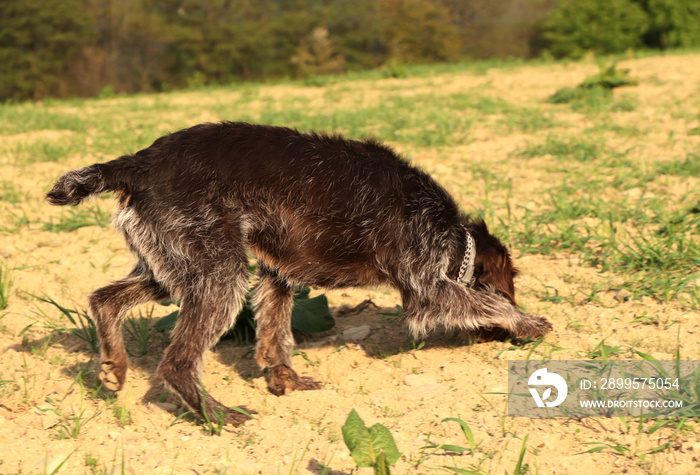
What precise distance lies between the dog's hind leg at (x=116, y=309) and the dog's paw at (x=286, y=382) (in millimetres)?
846

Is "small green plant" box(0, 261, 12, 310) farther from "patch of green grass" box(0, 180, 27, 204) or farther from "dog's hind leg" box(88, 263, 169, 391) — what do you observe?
"patch of green grass" box(0, 180, 27, 204)

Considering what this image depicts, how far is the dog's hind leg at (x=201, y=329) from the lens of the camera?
3623mm

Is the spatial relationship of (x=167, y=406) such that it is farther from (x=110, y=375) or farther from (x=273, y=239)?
(x=273, y=239)

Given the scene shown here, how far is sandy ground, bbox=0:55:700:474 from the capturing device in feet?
10.3

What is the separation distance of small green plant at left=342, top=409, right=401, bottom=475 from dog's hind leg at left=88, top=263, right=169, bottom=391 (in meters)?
1.58

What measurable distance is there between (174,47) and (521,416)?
110 ft

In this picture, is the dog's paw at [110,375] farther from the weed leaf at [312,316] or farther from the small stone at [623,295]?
the small stone at [623,295]

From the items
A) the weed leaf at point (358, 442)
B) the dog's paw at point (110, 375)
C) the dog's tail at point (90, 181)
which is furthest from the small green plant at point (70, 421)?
the weed leaf at point (358, 442)

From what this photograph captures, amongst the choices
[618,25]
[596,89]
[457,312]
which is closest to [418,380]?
[457,312]

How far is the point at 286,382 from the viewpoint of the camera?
4.18 meters

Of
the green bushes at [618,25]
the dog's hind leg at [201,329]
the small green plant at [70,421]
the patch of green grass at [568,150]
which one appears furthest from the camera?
the green bushes at [618,25]

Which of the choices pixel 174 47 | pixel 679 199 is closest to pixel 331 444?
pixel 679 199

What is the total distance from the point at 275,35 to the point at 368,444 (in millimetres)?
36452

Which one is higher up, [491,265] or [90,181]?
[90,181]
